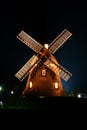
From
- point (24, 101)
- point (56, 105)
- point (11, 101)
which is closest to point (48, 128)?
point (56, 105)

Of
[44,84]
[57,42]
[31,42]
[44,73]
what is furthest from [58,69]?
[31,42]

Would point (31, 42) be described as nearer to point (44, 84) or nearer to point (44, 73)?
point (44, 73)

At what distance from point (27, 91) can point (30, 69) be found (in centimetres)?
260

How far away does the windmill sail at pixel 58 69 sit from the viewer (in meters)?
41.4

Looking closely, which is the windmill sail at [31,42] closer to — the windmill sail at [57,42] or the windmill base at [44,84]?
the windmill sail at [57,42]

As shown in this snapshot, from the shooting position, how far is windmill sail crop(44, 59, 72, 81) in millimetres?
41375

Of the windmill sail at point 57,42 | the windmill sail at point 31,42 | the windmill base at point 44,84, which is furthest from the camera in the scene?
the windmill sail at point 57,42

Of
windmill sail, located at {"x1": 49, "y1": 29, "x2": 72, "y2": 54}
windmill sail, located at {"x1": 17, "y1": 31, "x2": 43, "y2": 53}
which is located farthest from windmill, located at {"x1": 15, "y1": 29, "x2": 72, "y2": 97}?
windmill sail, located at {"x1": 49, "y1": 29, "x2": 72, "y2": 54}

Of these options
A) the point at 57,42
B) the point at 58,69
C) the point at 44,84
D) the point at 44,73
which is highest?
the point at 57,42

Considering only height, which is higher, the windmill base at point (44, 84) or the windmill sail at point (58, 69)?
the windmill sail at point (58, 69)

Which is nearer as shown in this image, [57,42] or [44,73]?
[44,73]

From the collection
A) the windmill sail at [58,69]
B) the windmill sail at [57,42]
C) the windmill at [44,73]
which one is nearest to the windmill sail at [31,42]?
the windmill at [44,73]

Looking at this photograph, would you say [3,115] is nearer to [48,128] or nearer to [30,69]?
[48,128]

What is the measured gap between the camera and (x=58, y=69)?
41.8m
